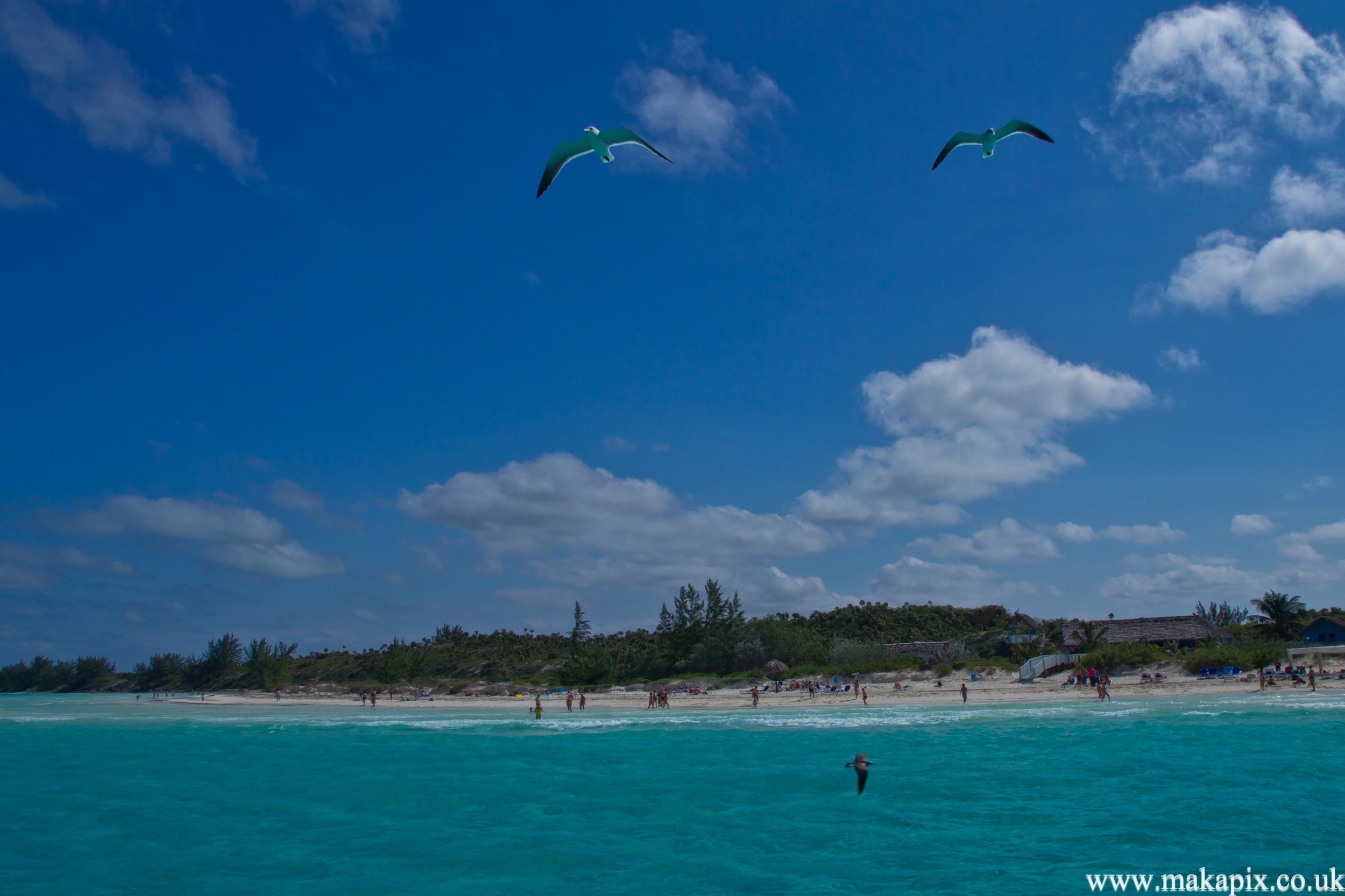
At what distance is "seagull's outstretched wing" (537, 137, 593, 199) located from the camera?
498 inches

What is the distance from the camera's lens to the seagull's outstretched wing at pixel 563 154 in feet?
41.5

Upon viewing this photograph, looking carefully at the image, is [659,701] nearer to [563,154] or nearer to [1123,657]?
[1123,657]

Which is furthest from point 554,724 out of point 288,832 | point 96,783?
point 288,832

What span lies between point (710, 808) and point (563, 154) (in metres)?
15.5

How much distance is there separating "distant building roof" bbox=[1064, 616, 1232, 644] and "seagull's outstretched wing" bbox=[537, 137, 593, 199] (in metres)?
55.2

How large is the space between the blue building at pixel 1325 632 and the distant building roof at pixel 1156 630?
457 centimetres

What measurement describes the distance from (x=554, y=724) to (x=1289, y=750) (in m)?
30.8

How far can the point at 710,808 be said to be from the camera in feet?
64.1

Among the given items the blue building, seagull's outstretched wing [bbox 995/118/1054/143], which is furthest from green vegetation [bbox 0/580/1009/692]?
seagull's outstretched wing [bbox 995/118/1054/143]

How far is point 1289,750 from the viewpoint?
23.9m

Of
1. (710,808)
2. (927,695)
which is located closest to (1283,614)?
(927,695)

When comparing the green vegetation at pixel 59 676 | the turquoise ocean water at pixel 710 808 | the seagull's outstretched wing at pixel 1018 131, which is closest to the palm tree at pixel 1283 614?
the turquoise ocean water at pixel 710 808

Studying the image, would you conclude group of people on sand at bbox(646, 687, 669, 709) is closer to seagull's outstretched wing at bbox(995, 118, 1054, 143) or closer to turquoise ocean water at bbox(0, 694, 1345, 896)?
turquoise ocean water at bbox(0, 694, 1345, 896)

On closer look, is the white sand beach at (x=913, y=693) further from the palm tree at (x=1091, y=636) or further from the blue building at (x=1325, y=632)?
the blue building at (x=1325, y=632)
